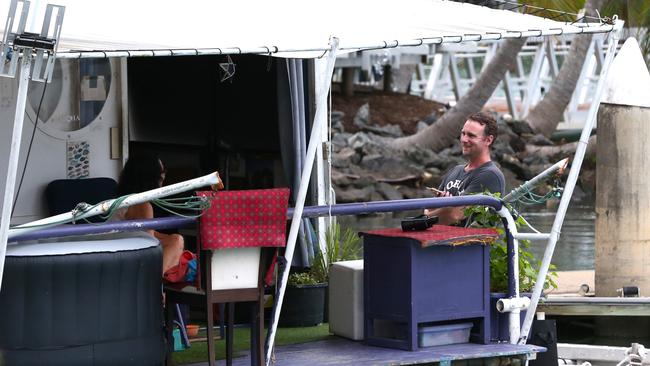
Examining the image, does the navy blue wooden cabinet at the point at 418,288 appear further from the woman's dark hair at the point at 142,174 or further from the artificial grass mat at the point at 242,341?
the woman's dark hair at the point at 142,174

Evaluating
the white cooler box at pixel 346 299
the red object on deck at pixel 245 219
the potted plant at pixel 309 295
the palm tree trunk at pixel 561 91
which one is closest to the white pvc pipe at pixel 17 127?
the red object on deck at pixel 245 219

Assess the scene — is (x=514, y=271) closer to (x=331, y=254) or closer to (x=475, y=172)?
(x=475, y=172)

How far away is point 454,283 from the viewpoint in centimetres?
740

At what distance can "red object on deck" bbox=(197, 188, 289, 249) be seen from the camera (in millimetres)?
6586

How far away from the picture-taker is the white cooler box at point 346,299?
7.72 m

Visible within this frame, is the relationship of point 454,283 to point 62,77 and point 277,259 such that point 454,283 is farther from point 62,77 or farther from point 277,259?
point 62,77

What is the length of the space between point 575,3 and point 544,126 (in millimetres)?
10811

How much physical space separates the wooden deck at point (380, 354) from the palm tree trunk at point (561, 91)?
17.4 metres

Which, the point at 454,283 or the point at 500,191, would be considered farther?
the point at 500,191

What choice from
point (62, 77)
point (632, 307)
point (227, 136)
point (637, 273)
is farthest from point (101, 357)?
point (637, 273)

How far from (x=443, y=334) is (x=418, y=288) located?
412 millimetres

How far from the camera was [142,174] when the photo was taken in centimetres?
808

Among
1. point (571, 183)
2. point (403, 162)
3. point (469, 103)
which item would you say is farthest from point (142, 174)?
point (403, 162)

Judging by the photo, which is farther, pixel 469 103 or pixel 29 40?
pixel 469 103
